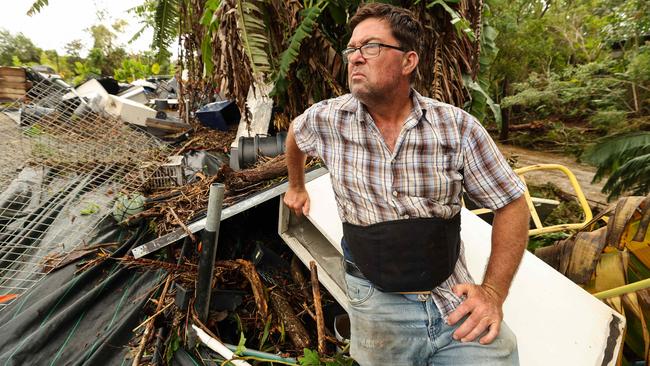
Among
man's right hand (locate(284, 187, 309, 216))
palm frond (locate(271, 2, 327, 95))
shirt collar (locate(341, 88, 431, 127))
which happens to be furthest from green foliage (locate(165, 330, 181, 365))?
palm frond (locate(271, 2, 327, 95))

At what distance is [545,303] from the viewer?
5.40 feet

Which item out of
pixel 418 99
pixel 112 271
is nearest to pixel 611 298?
pixel 418 99

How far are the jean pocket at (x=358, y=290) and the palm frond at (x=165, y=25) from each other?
3054 mm

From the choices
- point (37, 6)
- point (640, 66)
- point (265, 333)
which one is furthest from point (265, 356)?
point (640, 66)

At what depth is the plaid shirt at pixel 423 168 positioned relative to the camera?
3.87 ft

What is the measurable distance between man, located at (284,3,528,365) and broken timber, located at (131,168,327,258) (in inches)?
33.7

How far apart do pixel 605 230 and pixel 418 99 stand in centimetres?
146

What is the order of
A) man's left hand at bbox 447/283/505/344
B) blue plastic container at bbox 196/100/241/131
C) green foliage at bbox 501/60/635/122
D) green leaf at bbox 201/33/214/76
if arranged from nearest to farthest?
man's left hand at bbox 447/283/505/344, green leaf at bbox 201/33/214/76, blue plastic container at bbox 196/100/241/131, green foliage at bbox 501/60/635/122

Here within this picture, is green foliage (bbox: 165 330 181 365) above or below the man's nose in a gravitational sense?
below

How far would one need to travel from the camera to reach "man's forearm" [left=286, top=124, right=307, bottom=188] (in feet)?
5.35

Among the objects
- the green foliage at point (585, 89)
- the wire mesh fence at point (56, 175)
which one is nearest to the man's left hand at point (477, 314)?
the wire mesh fence at point (56, 175)

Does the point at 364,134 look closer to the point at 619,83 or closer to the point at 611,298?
the point at 611,298

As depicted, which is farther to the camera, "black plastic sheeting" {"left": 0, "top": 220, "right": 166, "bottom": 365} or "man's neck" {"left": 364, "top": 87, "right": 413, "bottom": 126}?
"black plastic sheeting" {"left": 0, "top": 220, "right": 166, "bottom": 365}

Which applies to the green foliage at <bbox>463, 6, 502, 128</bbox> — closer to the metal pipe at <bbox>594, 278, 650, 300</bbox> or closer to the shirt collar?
the metal pipe at <bbox>594, 278, 650, 300</bbox>
